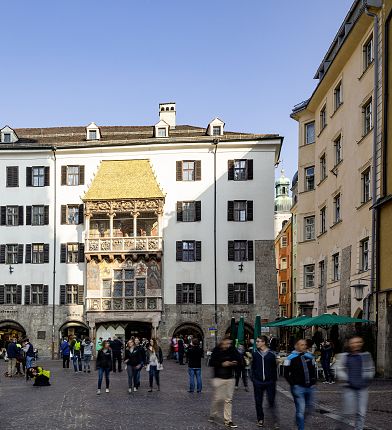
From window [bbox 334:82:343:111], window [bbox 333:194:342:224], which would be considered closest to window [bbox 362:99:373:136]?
window [bbox 334:82:343:111]

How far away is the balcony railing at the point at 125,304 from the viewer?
166ft

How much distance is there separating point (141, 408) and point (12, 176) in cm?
3813

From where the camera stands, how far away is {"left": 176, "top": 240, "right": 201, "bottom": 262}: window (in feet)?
168

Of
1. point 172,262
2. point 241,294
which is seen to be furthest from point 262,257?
point 172,262

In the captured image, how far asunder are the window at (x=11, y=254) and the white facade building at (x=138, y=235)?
72 mm

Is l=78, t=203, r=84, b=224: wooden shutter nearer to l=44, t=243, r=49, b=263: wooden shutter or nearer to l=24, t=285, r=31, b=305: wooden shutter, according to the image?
l=44, t=243, r=49, b=263: wooden shutter

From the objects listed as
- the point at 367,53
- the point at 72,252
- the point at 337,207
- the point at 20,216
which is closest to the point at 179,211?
the point at 72,252

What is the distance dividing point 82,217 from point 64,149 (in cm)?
527

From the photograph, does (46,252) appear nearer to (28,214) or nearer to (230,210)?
(28,214)

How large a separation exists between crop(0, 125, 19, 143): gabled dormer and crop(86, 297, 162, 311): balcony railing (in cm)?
1400

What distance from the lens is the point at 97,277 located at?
51281mm

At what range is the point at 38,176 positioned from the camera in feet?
176

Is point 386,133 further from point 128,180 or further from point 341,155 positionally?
point 128,180

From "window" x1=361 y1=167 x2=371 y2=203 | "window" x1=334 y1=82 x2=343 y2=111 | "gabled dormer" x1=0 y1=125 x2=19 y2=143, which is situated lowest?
"window" x1=361 y1=167 x2=371 y2=203
